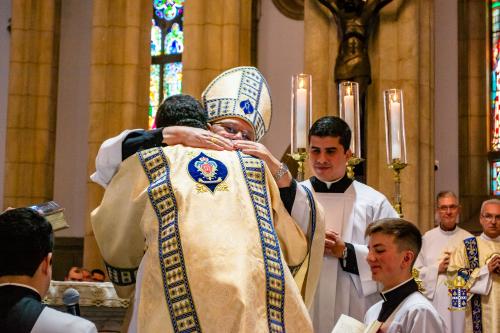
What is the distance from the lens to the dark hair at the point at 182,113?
3.54 m

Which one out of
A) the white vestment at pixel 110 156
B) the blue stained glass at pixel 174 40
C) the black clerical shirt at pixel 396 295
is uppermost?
the blue stained glass at pixel 174 40

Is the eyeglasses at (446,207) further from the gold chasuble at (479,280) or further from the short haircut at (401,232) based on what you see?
the short haircut at (401,232)

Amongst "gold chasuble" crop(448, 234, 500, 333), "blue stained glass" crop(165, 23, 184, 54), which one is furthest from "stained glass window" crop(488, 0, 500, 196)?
"blue stained glass" crop(165, 23, 184, 54)

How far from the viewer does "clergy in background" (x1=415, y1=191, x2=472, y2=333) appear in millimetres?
7953

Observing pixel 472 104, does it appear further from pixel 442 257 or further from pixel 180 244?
pixel 180 244

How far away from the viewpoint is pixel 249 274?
10.6 ft

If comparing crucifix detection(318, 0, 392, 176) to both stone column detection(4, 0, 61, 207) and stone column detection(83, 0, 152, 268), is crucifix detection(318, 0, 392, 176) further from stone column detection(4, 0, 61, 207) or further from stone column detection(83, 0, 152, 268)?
stone column detection(4, 0, 61, 207)

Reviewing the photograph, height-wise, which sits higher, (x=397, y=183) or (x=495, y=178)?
(x=495, y=178)

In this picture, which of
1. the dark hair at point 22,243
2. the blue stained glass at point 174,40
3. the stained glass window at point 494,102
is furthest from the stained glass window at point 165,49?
the dark hair at point 22,243

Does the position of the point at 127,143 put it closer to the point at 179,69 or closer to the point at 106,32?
the point at 106,32

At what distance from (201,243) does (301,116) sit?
6.41ft

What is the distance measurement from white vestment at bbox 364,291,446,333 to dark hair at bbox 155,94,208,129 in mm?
1052

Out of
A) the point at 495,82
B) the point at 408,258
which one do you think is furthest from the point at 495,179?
the point at 408,258

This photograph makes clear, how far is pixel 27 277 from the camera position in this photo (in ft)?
8.95
